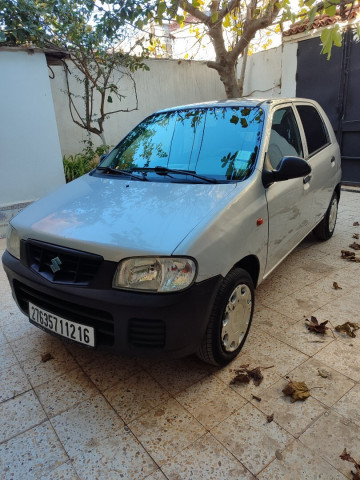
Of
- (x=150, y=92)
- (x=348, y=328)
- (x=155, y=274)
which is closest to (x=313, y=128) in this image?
(x=348, y=328)

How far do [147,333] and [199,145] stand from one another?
155 cm

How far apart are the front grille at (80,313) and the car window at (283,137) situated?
1.71 m

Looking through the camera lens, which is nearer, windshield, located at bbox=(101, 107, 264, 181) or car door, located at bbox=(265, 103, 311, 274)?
windshield, located at bbox=(101, 107, 264, 181)

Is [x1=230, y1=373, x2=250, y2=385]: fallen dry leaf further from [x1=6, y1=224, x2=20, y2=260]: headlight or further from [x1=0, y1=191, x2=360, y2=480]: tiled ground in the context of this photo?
[x1=6, y1=224, x2=20, y2=260]: headlight

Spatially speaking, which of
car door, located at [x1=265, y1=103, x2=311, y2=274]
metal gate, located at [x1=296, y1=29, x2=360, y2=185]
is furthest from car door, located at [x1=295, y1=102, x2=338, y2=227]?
metal gate, located at [x1=296, y1=29, x2=360, y2=185]

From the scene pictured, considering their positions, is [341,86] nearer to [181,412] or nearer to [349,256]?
[349,256]

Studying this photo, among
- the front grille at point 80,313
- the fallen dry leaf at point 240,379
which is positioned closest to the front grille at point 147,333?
the front grille at point 80,313

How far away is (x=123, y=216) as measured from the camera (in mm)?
2102

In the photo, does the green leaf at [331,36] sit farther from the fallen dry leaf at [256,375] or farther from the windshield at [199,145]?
the fallen dry leaf at [256,375]

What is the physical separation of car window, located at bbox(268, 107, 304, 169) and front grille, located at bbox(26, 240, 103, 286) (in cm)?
160

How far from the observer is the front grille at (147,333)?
5.98ft

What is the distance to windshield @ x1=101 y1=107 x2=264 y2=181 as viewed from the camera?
8.34ft

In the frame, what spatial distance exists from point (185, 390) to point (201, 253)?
0.92 metres

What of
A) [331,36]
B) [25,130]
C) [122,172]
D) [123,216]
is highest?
[331,36]
